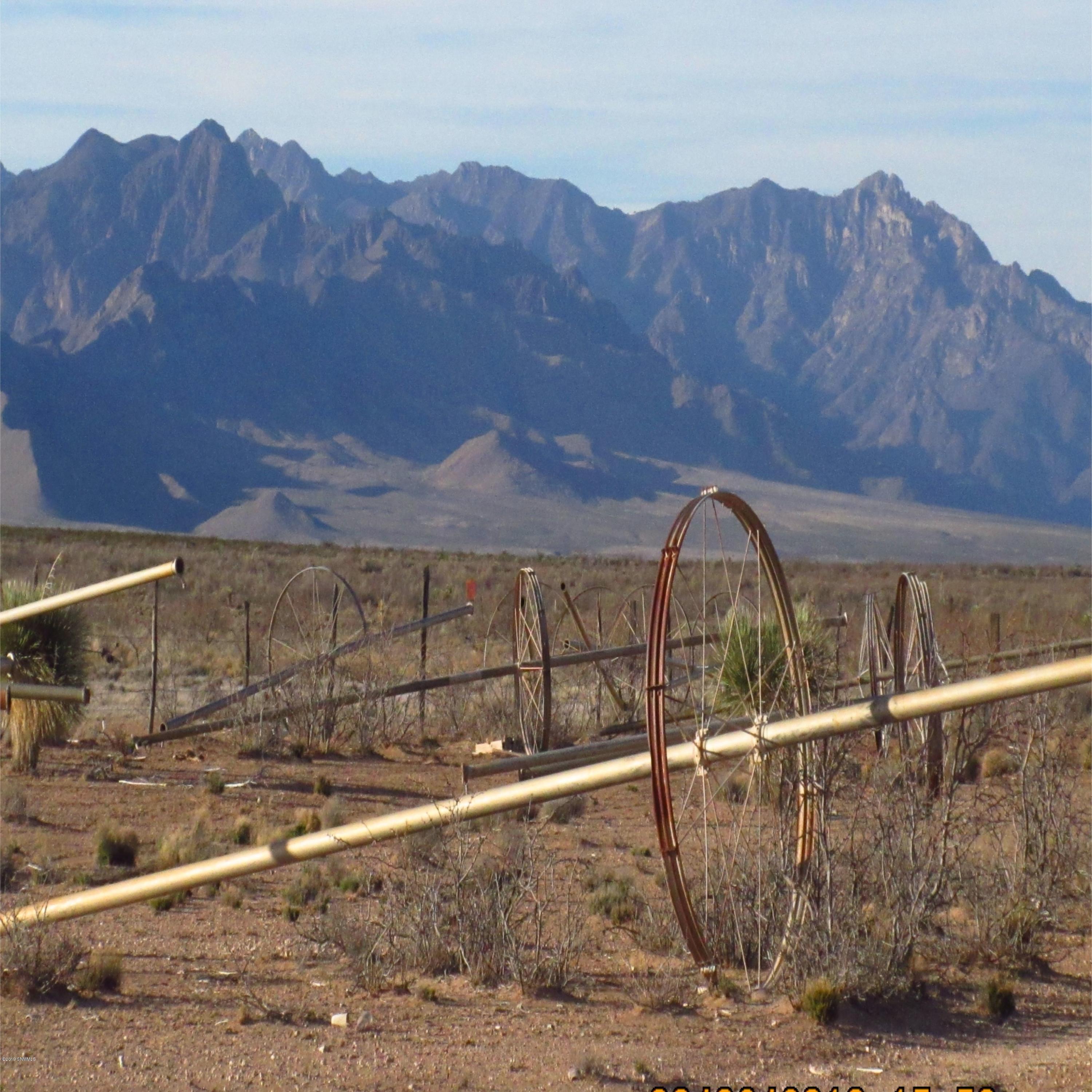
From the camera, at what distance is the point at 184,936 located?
8.30 m

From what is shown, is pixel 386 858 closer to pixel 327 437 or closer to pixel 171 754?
pixel 171 754

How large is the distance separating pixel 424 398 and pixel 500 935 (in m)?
179

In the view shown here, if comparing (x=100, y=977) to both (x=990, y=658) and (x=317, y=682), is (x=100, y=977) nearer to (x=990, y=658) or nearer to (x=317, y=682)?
(x=990, y=658)

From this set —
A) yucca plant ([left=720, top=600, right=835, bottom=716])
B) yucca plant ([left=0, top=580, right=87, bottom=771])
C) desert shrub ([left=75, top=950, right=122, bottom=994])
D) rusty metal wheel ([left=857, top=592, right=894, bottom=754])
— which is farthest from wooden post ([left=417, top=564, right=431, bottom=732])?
desert shrub ([left=75, top=950, right=122, bottom=994])

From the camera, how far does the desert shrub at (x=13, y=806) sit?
11.3 metres

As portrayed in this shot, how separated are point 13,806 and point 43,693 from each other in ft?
23.7

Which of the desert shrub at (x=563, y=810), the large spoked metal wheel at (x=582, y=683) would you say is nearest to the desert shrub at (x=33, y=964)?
the desert shrub at (x=563, y=810)

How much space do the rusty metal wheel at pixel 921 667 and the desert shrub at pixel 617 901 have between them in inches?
81.9

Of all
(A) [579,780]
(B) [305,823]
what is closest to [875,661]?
(B) [305,823]

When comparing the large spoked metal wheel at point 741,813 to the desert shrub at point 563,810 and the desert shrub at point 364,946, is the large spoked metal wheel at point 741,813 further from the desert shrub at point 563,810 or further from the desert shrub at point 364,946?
the desert shrub at point 563,810

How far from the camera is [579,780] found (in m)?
5.57

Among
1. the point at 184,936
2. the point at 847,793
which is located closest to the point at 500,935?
the point at 184,936

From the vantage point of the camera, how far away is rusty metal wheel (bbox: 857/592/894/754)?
11023 millimetres

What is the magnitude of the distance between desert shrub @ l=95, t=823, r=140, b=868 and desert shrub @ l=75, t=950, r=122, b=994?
276 centimetres
